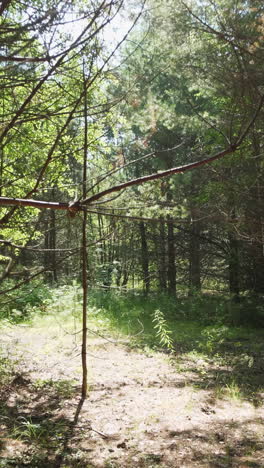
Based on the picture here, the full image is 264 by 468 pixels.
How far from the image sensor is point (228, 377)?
17.5ft

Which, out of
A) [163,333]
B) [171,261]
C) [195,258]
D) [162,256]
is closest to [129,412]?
[163,333]

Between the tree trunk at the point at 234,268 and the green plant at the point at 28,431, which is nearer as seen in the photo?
the green plant at the point at 28,431

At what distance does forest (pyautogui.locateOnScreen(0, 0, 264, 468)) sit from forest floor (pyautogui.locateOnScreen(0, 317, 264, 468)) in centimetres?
2

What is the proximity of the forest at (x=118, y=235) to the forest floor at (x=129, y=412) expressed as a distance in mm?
19

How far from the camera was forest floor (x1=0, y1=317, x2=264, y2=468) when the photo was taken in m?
2.93

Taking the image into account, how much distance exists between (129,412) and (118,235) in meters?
1.86

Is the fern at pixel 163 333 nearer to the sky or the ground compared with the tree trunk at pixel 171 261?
nearer to the ground

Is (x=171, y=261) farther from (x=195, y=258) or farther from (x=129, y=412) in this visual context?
(x=129, y=412)

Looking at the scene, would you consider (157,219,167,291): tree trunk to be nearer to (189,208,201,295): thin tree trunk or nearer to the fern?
(189,208,201,295): thin tree trunk

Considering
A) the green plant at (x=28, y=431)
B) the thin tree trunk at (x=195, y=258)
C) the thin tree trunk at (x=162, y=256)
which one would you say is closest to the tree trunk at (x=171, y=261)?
the thin tree trunk at (x=162, y=256)

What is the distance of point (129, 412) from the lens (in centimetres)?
381

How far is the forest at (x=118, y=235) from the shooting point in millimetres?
2391

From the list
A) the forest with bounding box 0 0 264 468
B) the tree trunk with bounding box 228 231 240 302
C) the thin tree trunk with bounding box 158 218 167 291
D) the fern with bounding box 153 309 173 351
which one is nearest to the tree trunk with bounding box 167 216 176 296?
the thin tree trunk with bounding box 158 218 167 291

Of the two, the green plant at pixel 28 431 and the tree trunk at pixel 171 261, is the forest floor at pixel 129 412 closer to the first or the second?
the green plant at pixel 28 431
